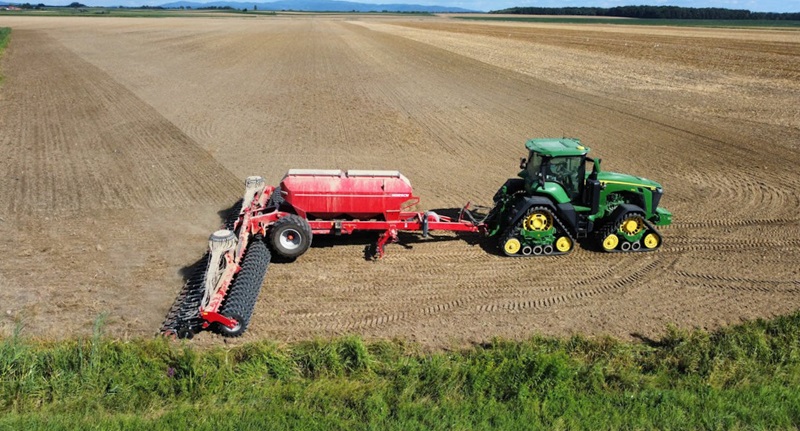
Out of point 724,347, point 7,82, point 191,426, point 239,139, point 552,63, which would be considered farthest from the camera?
point 552,63

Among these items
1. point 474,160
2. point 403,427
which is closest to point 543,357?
point 403,427

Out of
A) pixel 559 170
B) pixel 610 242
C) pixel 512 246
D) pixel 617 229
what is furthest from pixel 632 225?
pixel 512 246

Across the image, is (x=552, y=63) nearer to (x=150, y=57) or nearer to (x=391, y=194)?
(x=150, y=57)

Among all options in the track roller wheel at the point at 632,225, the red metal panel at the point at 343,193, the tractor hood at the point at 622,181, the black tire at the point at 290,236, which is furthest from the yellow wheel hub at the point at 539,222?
the black tire at the point at 290,236

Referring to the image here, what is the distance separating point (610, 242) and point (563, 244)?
0.92 meters

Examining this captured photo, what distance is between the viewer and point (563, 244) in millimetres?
10922

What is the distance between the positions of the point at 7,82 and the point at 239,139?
716 inches

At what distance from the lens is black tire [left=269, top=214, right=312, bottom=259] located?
33.2ft

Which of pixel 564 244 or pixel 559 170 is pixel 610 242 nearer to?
pixel 564 244

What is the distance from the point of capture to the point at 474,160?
17.2 metres

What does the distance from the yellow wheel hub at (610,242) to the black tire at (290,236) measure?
548 cm

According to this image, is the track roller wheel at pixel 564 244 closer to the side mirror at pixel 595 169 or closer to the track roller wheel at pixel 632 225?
the track roller wheel at pixel 632 225

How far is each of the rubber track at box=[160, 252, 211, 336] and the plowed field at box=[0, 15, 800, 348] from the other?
0.20 metres

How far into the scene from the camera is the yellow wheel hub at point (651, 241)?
438 inches
